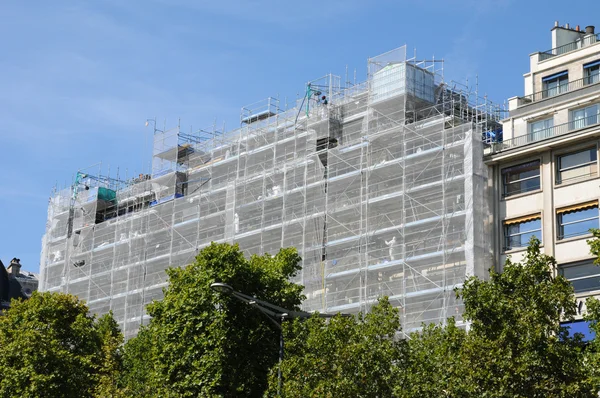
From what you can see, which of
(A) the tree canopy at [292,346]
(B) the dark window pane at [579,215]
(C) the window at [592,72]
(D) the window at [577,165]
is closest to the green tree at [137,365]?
(A) the tree canopy at [292,346]

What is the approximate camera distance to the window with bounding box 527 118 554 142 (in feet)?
185

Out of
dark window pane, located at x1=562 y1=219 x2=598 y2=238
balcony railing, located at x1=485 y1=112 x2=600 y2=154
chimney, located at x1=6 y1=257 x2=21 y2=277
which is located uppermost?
chimney, located at x1=6 y1=257 x2=21 y2=277

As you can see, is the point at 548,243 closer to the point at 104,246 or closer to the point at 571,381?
the point at 571,381

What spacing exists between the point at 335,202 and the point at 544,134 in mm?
12627

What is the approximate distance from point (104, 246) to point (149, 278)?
7.10 m

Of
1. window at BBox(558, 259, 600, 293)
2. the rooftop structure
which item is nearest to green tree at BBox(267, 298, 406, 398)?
window at BBox(558, 259, 600, 293)

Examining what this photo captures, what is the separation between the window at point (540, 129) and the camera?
185 feet

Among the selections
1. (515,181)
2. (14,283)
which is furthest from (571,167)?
(14,283)

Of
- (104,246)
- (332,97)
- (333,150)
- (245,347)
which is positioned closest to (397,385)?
(245,347)

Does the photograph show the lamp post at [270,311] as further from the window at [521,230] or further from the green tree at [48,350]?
the green tree at [48,350]

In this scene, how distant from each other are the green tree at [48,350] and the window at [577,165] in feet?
84.6

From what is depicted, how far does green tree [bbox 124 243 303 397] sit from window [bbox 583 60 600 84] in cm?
1723

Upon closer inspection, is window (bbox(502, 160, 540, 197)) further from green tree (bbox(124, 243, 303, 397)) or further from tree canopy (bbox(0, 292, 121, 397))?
tree canopy (bbox(0, 292, 121, 397))

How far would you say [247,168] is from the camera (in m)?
71.6
